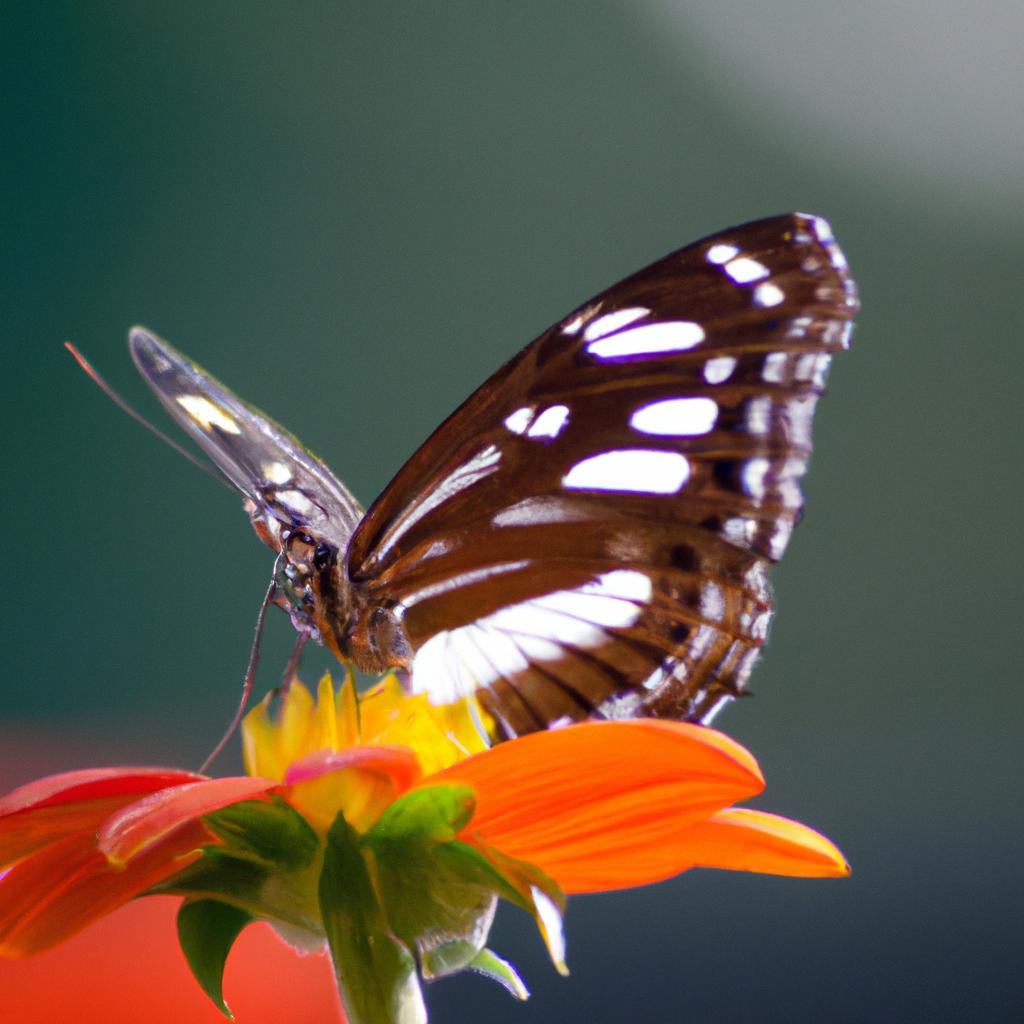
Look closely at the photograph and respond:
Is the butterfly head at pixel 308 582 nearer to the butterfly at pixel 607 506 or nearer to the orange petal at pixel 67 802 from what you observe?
the butterfly at pixel 607 506

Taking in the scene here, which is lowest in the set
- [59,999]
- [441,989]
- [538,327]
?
[441,989]

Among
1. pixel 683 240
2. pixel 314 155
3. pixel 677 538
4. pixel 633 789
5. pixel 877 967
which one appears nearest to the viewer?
pixel 633 789

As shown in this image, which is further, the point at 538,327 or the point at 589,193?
the point at 589,193

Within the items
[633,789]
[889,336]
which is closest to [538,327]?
[889,336]

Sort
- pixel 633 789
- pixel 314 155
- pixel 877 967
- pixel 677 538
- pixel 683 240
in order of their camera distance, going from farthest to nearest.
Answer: pixel 683 240 < pixel 314 155 < pixel 877 967 < pixel 677 538 < pixel 633 789

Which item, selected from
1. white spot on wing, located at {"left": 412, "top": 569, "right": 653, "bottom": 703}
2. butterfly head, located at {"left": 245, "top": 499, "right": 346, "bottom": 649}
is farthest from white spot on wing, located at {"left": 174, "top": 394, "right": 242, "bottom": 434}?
white spot on wing, located at {"left": 412, "top": 569, "right": 653, "bottom": 703}

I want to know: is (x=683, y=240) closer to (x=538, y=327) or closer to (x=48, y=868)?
(x=538, y=327)

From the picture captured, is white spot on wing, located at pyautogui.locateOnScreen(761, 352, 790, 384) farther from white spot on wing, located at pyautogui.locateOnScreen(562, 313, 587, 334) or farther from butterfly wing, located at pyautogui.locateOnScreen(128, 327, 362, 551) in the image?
butterfly wing, located at pyautogui.locateOnScreen(128, 327, 362, 551)

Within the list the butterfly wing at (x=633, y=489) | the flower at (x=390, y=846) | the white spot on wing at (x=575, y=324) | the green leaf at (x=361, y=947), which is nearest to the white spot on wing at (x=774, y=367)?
the butterfly wing at (x=633, y=489)

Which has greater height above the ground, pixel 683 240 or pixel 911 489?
pixel 683 240
